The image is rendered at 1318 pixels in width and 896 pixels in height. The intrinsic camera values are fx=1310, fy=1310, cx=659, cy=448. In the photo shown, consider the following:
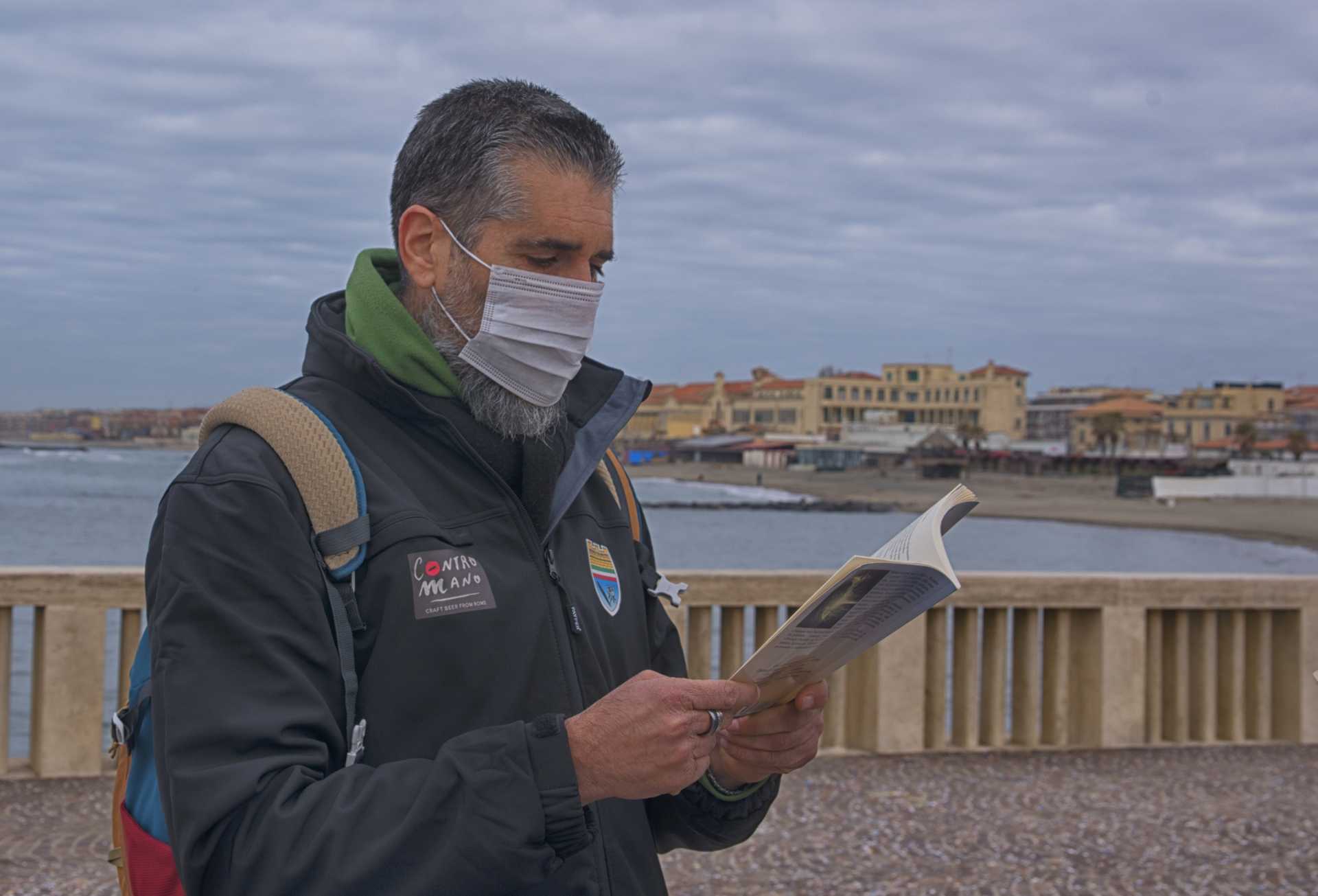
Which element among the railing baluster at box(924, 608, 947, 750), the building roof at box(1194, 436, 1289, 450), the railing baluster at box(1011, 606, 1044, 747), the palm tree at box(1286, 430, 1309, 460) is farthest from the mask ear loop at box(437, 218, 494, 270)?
the building roof at box(1194, 436, 1289, 450)

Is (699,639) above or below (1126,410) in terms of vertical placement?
below

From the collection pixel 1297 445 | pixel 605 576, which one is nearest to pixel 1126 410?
pixel 1297 445

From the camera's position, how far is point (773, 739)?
2242 millimetres

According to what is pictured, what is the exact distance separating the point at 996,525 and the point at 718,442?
71.4 m

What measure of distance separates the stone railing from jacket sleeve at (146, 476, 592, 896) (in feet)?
15.4

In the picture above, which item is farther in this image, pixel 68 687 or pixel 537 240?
pixel 68 687

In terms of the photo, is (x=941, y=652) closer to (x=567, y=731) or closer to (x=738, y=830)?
(x=738, y=830)

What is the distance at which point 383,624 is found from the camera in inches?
71.1

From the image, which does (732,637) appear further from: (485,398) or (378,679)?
(378,679)

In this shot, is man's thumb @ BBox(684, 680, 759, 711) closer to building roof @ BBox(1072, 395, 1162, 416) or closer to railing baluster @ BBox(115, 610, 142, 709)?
railing baluster @ BBox(115, 610, 142, 709)

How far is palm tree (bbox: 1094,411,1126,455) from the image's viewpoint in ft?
384

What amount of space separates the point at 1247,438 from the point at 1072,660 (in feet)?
370

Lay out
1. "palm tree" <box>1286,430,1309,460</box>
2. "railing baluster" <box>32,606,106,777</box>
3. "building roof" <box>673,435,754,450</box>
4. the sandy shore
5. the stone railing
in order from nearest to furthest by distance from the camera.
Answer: "railing baluster" <box>32,606,106,777</box>
the stone railing
the sandy shore
"palm tree" <box>1286,430,1309,460</box>
"building roof" <box>673,435,754,450</box>

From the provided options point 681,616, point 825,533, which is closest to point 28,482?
point 825,533
